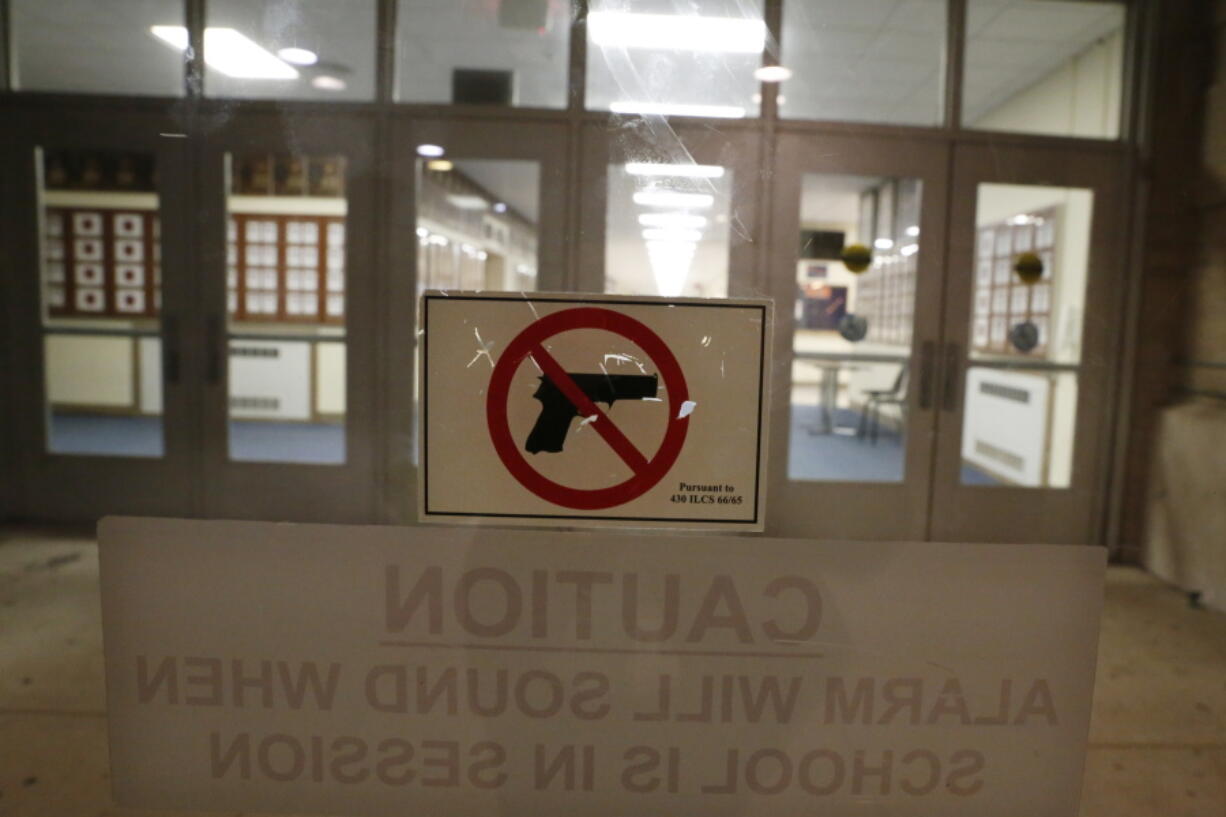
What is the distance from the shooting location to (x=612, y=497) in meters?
1.18

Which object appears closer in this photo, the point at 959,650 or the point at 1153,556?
the point at 959,650

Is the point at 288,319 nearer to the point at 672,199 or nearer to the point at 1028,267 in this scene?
the point at 672,199

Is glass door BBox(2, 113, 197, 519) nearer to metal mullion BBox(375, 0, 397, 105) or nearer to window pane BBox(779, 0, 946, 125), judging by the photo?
metal mullion BBox(375, 0, 397, 105)

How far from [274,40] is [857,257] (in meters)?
1.90

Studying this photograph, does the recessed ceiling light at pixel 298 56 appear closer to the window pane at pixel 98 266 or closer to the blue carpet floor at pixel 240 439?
the blue carpet floor at pixel 240 439

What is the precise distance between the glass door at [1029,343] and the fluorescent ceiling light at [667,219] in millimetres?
696

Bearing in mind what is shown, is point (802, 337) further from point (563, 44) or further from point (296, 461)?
point (296, 461)

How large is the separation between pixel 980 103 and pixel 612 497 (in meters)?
2.83

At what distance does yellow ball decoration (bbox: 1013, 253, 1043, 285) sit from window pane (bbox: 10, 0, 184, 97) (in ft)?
9.78

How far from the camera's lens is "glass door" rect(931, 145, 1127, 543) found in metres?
1.55

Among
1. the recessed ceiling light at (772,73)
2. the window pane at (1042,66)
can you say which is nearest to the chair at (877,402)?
the window pane at (1042,66)

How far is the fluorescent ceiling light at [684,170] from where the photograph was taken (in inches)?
49.5

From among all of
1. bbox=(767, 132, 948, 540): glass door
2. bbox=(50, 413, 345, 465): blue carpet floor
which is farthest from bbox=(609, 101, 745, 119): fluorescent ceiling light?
bbox=(50, 413, 345, 465): blue carpet floor

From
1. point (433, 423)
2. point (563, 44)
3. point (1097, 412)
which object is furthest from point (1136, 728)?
point (563, 44)
